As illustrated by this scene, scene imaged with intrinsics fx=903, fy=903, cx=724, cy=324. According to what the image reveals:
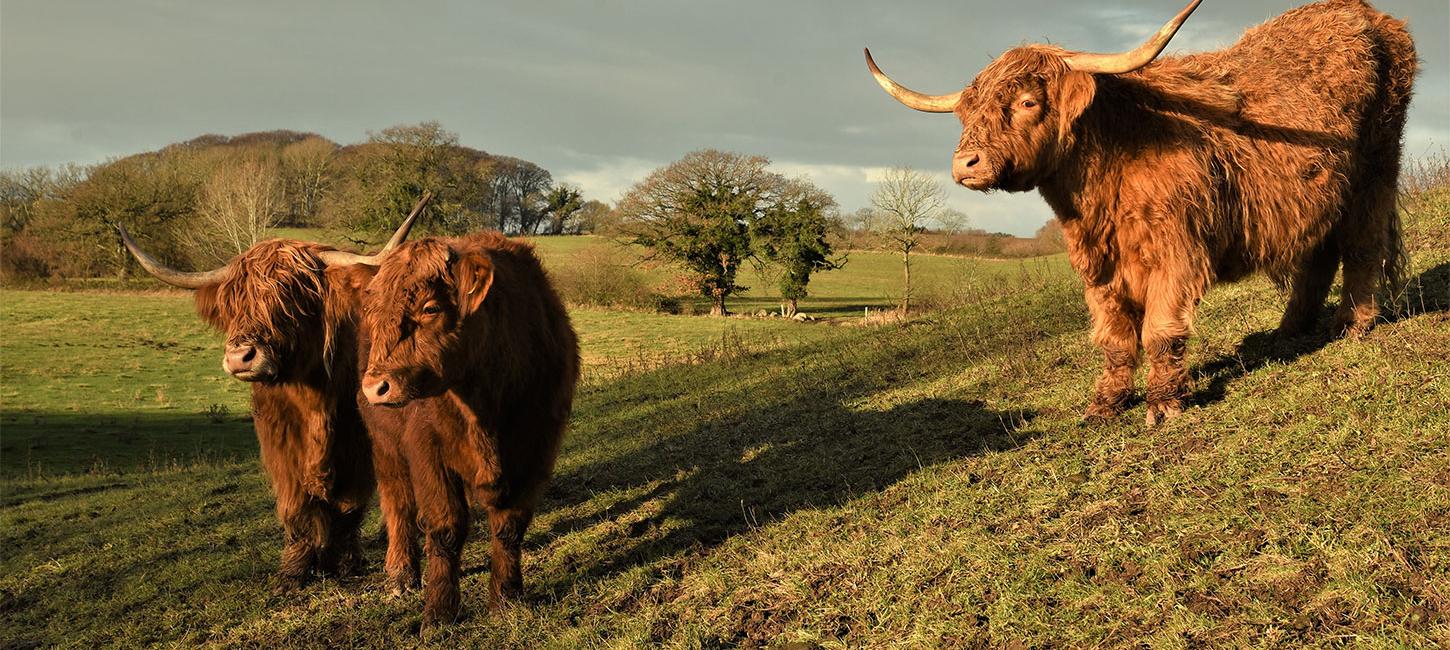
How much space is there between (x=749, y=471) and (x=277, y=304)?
3720 mm

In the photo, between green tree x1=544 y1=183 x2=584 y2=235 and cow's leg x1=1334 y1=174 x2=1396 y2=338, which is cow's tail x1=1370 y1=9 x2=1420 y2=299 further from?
green tree x1=544 y1=183 x2=584 y2=235

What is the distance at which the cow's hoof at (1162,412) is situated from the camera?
569 centimetres

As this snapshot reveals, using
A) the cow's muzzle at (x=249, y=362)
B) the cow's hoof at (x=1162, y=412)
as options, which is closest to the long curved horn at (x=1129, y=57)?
the cow's hoof at (x=1162, y=412)

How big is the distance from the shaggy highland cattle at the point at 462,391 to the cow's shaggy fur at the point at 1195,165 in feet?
9.37

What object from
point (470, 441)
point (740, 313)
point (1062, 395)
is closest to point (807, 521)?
point (470, 441)

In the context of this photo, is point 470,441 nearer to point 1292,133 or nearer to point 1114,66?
point 1114,66

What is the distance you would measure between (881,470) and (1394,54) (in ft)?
16.9

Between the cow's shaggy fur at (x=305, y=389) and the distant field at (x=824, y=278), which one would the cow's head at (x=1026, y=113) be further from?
the distant field at (x=824, y=278)

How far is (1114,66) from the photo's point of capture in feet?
18.1

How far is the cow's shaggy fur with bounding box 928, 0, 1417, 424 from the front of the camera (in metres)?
5.57

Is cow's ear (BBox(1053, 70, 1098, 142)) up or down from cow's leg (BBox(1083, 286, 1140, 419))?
up

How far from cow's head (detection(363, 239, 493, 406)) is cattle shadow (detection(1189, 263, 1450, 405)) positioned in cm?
463

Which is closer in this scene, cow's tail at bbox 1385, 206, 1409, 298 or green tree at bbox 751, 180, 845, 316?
cow's tail at bbox 1385, 206, 1409, 298

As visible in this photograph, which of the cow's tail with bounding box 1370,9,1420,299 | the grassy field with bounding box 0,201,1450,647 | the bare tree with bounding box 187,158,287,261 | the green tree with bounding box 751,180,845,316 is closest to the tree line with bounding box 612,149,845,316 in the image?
the green tree with bounding box 751,180,845,316
